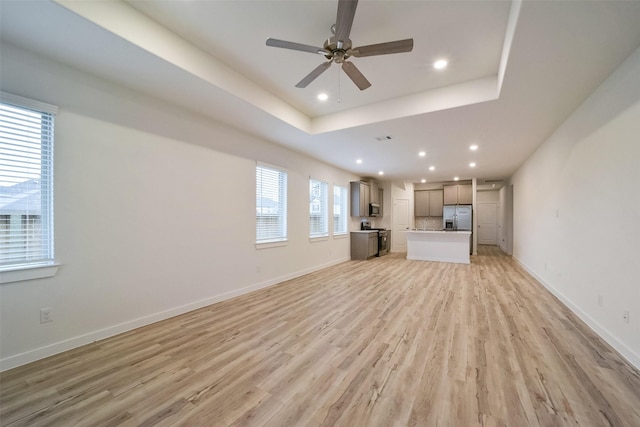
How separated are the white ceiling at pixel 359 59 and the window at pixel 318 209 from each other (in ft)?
7.00

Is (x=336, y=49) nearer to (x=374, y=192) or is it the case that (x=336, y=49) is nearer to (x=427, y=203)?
(x=374, y=192)

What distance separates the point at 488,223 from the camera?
1160cm

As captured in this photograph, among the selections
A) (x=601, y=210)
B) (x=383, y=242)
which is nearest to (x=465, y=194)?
(x=383, y=242)

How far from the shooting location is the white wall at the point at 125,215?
2332mm

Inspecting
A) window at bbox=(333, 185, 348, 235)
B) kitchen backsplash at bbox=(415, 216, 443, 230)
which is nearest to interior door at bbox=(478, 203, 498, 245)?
kitchen backsplash at bbox=(415, 216, 443, 230)

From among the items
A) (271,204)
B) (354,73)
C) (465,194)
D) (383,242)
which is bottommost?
(383,242)

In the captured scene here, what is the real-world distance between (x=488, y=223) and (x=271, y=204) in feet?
35.8

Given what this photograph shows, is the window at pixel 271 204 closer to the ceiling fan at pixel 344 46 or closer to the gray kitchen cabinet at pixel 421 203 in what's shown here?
the ceiling fan at pixel 344 46

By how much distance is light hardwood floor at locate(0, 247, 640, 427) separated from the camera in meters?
1.64

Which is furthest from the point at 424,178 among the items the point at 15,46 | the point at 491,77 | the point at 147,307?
the point at 15,46

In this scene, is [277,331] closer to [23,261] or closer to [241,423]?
[241,423]

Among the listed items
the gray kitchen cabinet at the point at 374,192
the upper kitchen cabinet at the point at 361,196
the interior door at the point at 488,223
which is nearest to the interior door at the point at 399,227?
the gray kitchen cabinet at the point at 374,192

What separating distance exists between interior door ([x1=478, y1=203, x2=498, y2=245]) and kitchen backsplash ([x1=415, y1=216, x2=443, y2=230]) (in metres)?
2.66

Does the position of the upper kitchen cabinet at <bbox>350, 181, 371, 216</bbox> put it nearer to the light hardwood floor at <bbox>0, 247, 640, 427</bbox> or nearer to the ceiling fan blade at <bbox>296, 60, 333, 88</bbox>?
the light hardwood floor at <bbox>0, 247, 640, 427</bbox>
